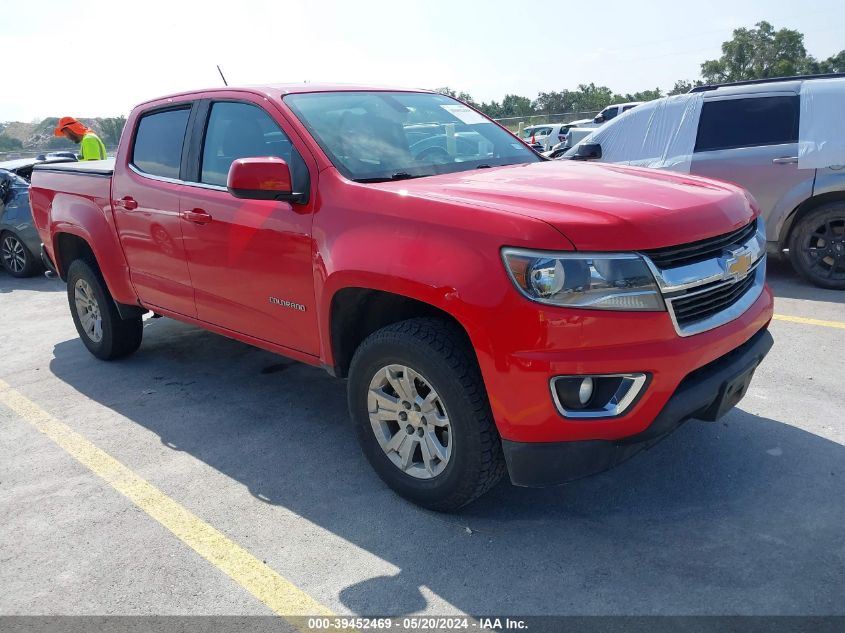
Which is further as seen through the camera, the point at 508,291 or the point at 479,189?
the point at 479,189

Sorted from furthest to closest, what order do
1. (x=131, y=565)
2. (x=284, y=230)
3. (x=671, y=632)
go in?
(x=284, y=230)
(x=131, y=565)
(x=671, y=632)

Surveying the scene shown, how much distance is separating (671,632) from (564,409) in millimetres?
814

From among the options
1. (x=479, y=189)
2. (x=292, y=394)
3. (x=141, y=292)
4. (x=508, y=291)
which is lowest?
(x=292, y=394)

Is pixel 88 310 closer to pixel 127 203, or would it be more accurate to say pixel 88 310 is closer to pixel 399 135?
pixel 127 203

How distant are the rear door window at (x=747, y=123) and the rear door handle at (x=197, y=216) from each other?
5108 mm

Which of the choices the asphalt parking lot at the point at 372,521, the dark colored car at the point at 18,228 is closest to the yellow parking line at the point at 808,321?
the asphalt parking lot at the point at 372,521

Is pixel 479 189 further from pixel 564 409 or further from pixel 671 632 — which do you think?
pixel 671 632

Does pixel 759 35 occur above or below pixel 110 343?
above

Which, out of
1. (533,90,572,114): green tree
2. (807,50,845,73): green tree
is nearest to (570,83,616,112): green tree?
(533,90,572,114): green tree

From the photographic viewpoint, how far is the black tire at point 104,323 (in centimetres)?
530

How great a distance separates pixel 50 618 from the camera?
2.69 meters

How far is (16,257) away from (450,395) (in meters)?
9.00

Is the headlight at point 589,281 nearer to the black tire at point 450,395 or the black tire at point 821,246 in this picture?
the black tire at point 450,395

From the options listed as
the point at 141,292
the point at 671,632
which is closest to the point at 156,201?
the point at 141,292
